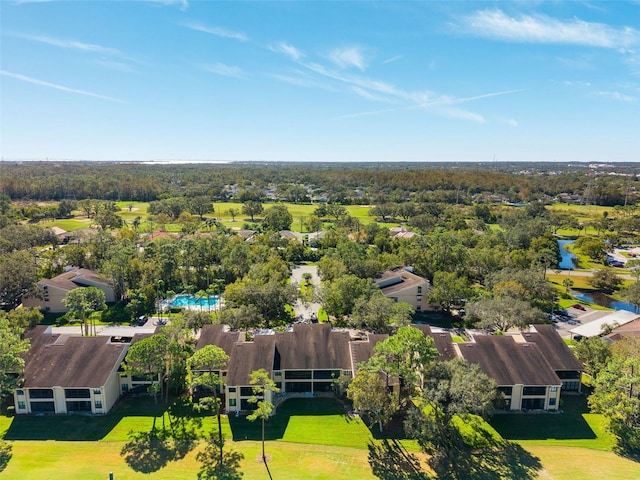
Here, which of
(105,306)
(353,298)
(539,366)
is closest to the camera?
(539,366)

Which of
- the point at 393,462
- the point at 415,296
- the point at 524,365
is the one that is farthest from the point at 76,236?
the point at 524,365

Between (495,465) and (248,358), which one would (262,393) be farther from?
(495,465)

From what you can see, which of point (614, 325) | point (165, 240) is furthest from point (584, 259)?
point (165, 240)

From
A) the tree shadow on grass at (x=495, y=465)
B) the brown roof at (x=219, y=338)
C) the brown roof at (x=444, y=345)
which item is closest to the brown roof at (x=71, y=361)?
the brown roof at (x=219, y=338)

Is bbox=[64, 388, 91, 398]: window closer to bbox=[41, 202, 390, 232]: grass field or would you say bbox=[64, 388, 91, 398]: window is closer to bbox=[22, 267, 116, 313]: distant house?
bbox=[22, 267, 116, 313]: distant house

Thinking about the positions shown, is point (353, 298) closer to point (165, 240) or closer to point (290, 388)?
point (290, 388)

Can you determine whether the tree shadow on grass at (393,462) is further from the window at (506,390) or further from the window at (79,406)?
the window at (79,406)
